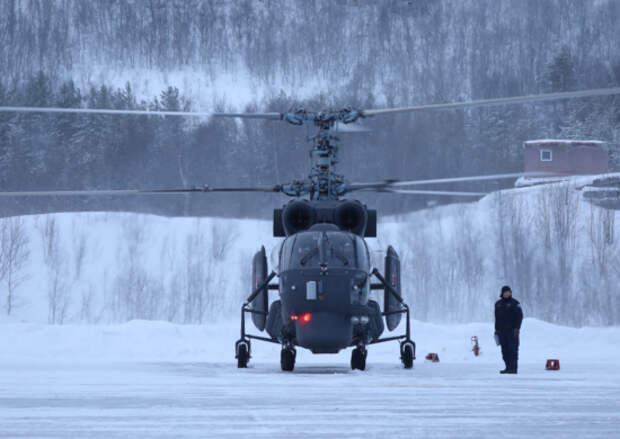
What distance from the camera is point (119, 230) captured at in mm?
66250

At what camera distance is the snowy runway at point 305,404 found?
7582 millimetres

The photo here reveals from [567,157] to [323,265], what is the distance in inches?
2302

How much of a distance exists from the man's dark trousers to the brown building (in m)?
55.6

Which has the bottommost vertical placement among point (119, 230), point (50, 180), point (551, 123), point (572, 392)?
point (572, 392)

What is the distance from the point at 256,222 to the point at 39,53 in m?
55.8

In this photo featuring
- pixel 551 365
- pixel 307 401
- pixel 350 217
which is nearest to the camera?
pixel 307 401

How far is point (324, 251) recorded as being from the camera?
1596cm

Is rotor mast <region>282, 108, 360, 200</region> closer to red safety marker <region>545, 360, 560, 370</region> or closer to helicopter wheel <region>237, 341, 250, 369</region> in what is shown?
helicopter wheel <region>237, 341, 250, 369</region>

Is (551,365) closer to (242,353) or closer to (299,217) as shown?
(299,217)

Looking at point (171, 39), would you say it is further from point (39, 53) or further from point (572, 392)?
point (572, 392)

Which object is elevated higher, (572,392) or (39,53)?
(39,53)

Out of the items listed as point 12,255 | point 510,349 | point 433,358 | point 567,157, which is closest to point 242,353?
point 510,349

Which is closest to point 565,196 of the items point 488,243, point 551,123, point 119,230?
point 488,243

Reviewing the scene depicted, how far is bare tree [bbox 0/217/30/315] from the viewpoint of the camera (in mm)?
56875
